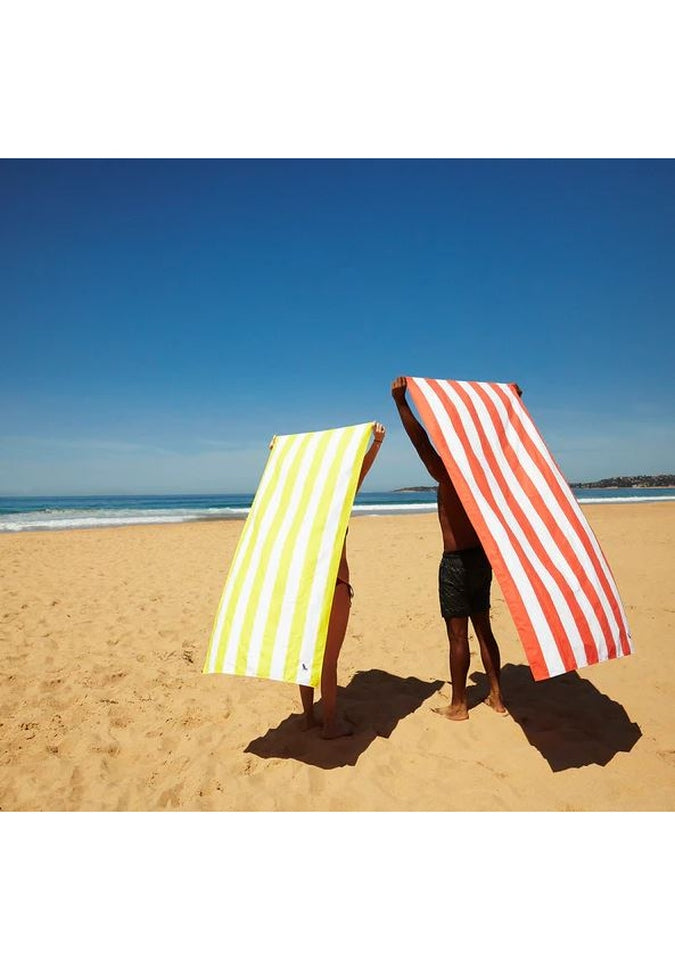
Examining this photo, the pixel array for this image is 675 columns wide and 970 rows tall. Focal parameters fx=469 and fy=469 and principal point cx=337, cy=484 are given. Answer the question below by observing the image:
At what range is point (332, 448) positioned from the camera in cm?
320

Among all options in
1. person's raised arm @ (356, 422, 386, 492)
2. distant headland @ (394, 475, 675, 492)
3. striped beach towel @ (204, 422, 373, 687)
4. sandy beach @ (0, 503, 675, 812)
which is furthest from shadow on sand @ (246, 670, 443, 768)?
distant headland @ (394, 475, 675, 492)

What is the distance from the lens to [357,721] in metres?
3.59

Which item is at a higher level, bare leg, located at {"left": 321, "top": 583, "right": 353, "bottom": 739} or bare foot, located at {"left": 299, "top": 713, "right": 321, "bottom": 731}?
bare leg, located at {"left": 321, "top": 583, "right": 353, "bottom": 739}

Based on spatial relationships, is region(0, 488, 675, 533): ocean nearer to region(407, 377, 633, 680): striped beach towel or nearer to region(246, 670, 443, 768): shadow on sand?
region(246, 670, 443, 768): shadow on sand

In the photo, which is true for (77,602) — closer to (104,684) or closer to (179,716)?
(104,684)

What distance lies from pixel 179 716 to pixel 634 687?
3784mm

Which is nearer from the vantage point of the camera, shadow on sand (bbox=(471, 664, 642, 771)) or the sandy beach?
the sandy beach

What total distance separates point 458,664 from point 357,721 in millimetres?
925

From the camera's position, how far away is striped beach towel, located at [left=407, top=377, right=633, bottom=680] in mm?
2637

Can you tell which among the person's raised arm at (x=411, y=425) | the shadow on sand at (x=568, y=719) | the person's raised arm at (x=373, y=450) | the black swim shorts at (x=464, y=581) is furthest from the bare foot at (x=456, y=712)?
the person's raised arm at (x=373, y=450)

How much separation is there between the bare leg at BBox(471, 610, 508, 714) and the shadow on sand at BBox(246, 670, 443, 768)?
0.58 metres

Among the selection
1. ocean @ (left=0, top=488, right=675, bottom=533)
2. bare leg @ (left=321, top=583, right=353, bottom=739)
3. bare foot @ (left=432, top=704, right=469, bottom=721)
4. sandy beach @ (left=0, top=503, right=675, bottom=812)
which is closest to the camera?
sandy beach @ (left=0, top=503, right=675, bottom=812)

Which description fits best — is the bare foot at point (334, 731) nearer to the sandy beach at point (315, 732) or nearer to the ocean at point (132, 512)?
the sandy beach at point (315, 732)

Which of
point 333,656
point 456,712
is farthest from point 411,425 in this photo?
point 456,712
